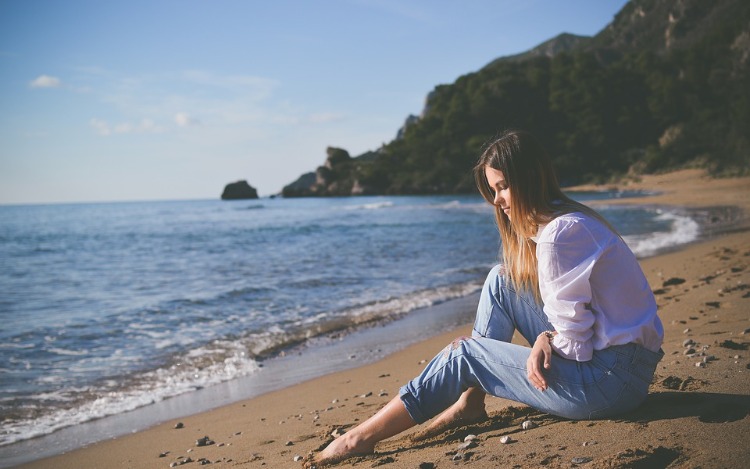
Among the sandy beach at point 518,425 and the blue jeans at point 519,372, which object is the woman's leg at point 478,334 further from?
the sandy beach at point 518,425

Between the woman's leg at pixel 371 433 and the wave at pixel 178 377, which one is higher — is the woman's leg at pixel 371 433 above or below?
→ above

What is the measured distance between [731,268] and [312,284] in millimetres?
7343

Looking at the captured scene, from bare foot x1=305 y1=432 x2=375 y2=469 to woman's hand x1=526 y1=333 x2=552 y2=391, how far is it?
938 mm

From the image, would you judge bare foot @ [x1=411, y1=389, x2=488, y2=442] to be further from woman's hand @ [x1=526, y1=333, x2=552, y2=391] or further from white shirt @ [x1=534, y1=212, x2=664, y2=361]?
white shirt @ [x1=534, y1=212, x2=664, y2=361]

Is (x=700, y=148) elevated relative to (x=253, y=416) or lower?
elevated

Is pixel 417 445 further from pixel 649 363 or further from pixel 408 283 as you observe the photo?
pixel 408 283

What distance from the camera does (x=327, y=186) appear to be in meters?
98.4

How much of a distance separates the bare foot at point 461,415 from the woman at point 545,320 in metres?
0.10

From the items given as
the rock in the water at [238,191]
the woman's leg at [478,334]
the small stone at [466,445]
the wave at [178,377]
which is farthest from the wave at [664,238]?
the rock in the water at [238,191]

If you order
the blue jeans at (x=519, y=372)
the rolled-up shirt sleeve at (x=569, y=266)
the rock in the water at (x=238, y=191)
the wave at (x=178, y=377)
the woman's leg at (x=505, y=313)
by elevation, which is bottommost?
the wave at (x=178, y=377)

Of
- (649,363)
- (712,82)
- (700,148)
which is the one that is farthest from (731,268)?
(712,82)

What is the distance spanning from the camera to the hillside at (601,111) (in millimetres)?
60531

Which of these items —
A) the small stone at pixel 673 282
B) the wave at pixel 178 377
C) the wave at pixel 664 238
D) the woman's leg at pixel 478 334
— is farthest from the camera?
the wave at pixel 664 238

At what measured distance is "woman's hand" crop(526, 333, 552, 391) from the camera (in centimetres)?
236
